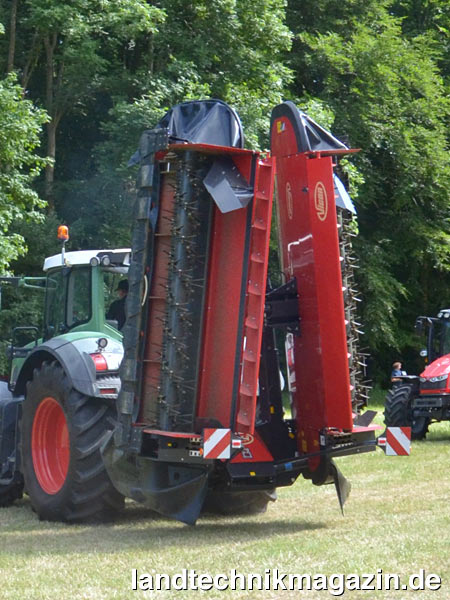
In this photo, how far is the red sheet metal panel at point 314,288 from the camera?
7.71m

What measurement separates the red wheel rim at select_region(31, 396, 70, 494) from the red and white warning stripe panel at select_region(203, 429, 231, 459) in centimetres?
199

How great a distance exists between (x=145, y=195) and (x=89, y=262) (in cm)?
156

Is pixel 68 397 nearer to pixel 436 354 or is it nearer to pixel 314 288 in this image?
pixel 314 288

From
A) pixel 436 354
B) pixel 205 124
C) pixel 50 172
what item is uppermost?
pixel 50 172

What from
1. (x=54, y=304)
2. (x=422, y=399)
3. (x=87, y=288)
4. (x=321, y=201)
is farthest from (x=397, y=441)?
(x=422, y=399)

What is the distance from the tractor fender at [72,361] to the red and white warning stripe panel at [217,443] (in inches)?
52.8

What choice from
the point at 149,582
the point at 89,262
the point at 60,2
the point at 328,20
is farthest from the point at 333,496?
the point at 328,20

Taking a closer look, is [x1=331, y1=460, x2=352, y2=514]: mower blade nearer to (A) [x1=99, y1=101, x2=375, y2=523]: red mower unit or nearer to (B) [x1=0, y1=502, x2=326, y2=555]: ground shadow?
(A) [x1=99, y1=101, x2=375, y2=523]: red mower unit

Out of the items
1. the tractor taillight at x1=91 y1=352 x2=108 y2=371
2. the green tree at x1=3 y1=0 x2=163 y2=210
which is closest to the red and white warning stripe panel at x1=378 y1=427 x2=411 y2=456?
the tractor taillight at x1=91 y1=352 x2=108 y2=371

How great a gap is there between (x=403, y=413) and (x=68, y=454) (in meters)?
8.55

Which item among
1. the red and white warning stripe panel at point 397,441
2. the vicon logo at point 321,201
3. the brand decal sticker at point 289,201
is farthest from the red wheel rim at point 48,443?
the vicon logo at point 321,201

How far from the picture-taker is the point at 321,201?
305 inches

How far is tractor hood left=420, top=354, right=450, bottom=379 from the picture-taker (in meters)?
16.0

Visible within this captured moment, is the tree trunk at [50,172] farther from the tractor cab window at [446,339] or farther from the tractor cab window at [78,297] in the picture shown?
the tractor cab window at [78,297]
